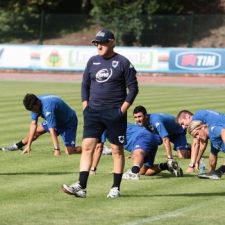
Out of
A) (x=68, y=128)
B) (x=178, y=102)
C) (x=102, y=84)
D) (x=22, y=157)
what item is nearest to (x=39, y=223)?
(x=102, y=84)

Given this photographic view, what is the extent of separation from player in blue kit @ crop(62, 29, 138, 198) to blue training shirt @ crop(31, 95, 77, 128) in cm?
449

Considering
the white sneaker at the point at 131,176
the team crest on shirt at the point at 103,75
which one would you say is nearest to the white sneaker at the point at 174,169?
the white sneaker at the point at 131,176

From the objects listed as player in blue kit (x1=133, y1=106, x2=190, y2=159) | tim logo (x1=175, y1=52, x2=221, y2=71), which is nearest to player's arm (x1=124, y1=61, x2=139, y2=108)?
player in blue kit (x1=133, y1=106, x2=190, y2=159)

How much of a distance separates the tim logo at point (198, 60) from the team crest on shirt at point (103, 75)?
104ft

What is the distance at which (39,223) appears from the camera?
877cm

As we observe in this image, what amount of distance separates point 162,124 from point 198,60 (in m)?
29.0

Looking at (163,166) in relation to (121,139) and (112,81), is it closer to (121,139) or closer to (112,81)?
(121,139)

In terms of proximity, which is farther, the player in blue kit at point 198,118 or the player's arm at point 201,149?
the player's arm at point 201,149

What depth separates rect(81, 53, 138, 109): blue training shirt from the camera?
10266 mm

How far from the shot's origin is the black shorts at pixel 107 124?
10305 millimetres

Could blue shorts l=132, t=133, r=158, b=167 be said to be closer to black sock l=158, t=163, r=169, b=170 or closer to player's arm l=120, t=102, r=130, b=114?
black sock l=158, t=163, r=169, b=170

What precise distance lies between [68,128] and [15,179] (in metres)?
3.99

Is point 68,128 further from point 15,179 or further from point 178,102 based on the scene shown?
point 178,102

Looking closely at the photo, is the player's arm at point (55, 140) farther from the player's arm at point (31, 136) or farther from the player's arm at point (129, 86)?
the player's arm at point (129, 86)
